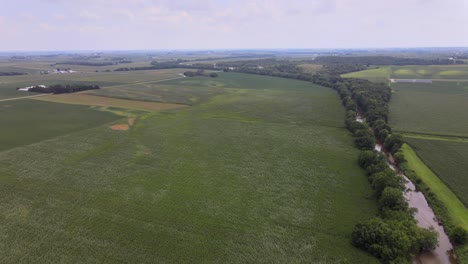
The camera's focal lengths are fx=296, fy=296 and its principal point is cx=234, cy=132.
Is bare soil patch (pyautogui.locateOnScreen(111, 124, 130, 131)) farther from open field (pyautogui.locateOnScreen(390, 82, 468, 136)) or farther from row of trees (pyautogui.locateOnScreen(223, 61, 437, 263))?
open field (pyautogui.locateOnScreen(390, 82, 468, 136))

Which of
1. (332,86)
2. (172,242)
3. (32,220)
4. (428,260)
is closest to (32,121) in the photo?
(32,220)

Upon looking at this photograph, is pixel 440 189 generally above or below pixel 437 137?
below

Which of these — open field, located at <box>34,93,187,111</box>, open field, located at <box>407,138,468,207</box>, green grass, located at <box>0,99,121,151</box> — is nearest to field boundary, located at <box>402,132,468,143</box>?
open field, located at <box>407,138,468,207</box>

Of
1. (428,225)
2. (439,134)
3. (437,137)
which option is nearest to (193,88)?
(439,134)

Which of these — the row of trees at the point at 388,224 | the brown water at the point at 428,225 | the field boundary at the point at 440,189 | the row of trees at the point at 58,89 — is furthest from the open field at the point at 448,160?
the row of trees at the point at 58,89

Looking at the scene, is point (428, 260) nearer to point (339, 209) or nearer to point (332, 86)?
point (339, 209)

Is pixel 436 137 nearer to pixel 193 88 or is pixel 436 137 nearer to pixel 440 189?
pixel 440 189

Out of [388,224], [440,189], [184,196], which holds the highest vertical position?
[388,224]
